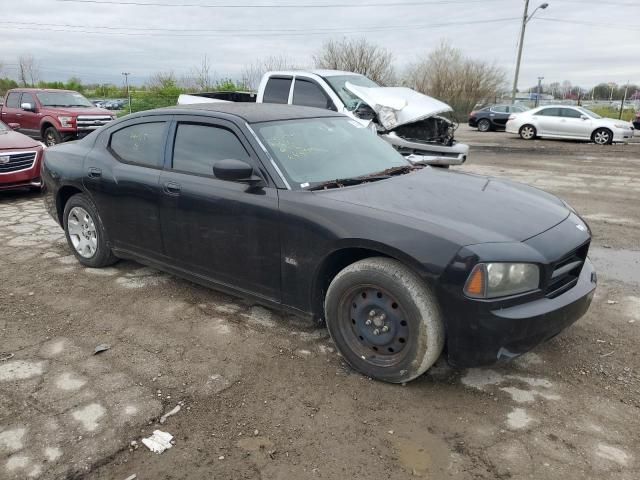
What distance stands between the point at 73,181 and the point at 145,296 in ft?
4.47

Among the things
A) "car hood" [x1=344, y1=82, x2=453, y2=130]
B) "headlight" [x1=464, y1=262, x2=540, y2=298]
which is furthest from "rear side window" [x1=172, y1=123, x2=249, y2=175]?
"car hood" [x1=344, y1=82, x2=453, y2=130]

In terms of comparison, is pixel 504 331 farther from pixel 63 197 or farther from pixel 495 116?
pixel 495 116

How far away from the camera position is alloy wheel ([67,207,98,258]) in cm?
493

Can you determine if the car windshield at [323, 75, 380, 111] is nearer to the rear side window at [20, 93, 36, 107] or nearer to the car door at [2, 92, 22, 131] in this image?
the rear side window at [20, 93, 36, 107]

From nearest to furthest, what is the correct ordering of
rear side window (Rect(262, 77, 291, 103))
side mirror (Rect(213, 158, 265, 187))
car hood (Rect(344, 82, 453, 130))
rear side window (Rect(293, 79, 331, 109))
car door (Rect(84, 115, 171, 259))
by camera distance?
side mirror (Rect(213, 158, 265, 187))
car door (Rect(84, 115, 171, 259))
car hood (Rect(344, 82, 453, 130))
rear side window (Rect(293, 79, 331, 109))
rear side window (Rect(262, 77, 291, 103))

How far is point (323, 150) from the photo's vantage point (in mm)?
3812

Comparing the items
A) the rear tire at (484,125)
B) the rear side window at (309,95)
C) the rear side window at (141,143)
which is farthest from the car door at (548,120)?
the rear side window at (141,143)

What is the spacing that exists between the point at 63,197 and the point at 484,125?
22.7 m

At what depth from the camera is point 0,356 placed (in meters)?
3.46

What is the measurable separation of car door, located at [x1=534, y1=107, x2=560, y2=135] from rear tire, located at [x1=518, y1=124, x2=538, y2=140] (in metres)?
0.22

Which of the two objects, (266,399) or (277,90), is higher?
(277,90)

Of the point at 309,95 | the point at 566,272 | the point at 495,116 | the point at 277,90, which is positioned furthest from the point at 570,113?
the point at 566,272

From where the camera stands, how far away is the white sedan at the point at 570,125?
17.6m

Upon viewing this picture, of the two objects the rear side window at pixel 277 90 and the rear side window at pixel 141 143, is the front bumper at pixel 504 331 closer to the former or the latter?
the rear side window at pixel 141 143
